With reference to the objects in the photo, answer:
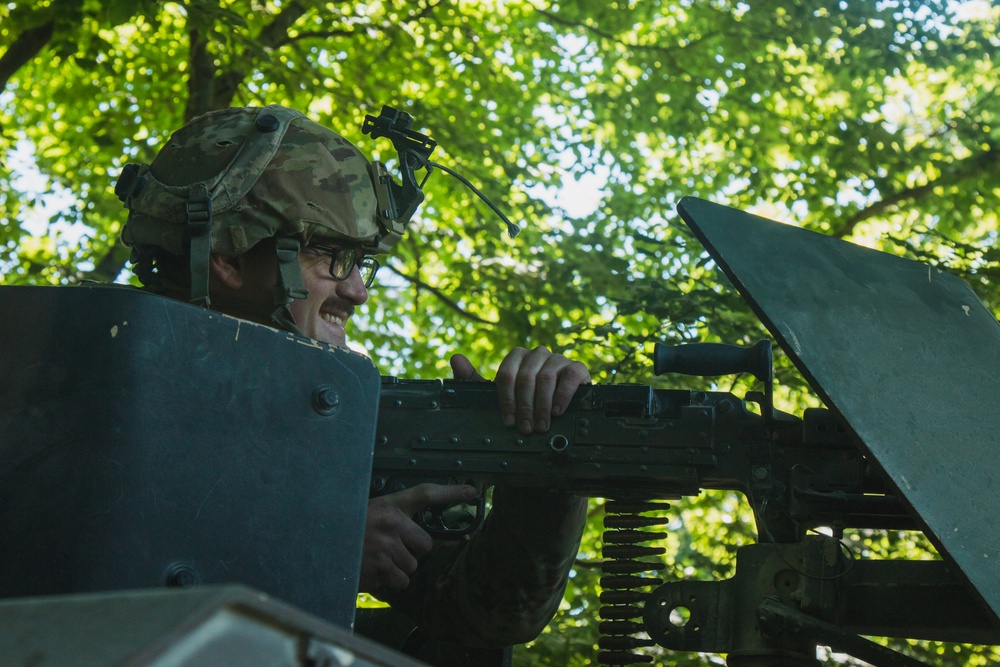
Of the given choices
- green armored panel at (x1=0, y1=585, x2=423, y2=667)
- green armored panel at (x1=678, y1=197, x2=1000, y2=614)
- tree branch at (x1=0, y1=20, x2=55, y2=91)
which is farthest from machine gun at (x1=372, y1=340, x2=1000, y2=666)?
tree branch at (x1=0, y1=20, x2=55, y2=91)

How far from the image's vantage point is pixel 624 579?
3.26m

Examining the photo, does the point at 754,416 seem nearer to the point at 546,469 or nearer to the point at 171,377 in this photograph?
the point at 546,469

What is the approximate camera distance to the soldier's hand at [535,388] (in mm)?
2740

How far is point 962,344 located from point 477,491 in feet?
3.74

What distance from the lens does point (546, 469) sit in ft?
9.02

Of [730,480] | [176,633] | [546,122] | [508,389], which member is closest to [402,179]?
[508,389]

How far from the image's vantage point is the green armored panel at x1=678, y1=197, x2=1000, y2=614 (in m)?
2.06

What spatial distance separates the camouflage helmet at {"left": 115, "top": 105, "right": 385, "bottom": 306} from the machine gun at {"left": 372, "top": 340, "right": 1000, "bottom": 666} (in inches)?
19.0

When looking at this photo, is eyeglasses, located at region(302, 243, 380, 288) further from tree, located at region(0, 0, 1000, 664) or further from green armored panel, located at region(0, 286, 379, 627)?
tree, located at region(0, 0, 1000, 664)

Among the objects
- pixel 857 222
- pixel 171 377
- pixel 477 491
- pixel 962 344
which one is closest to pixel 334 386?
pixel 171 377

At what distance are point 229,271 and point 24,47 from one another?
442cm

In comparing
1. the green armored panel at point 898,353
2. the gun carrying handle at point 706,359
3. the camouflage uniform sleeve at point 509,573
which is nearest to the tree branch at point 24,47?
the camouflage uniform sleeve at point 509,573

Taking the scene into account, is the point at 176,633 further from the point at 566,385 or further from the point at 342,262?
the point at 342,262

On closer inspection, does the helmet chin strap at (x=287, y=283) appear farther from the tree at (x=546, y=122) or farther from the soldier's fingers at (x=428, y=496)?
the tree at (x=546, y=122)
